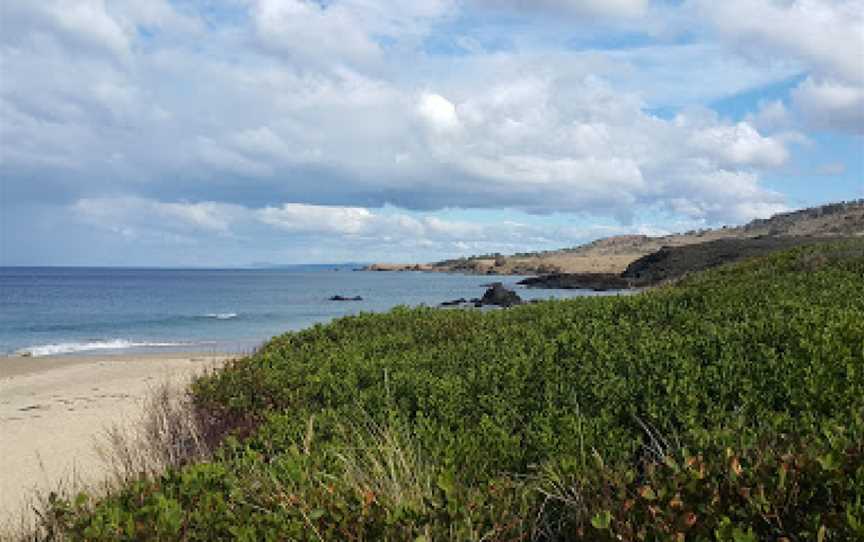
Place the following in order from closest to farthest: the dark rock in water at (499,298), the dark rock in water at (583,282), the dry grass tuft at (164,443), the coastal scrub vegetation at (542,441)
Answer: the coastal scrub vegetation at (542,441), the dry grass tuft at (164,443), the dark rock in water at (499,298), the dark rock in water at (583,282)

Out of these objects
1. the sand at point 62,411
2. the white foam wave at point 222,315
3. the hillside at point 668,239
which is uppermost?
the hillside at point 668,239

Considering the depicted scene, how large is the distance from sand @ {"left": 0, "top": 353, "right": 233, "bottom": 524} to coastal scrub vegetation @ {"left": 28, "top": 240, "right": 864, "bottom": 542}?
6.19ft

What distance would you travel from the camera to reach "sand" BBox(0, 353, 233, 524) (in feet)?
38.6

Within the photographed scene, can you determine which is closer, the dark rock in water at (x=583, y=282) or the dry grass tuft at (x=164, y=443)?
the dry grass tuft at (x=164, y=443)

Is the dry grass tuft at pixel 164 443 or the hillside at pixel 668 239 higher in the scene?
the hillside at pixel 668 239

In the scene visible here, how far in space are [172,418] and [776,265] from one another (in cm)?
1202

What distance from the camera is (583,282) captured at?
71125 mm

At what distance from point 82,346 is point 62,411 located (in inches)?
771

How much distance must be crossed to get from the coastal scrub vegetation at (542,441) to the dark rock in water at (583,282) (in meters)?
54.2

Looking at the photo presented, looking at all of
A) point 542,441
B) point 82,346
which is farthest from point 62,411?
point 82,346

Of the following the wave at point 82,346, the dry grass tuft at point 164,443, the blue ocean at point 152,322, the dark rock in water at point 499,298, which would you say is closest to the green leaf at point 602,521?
the dry grass tuft at point 164,443

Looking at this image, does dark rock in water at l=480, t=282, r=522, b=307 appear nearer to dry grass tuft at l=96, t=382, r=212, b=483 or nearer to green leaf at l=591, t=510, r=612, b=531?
dry grass tuft at l=96, t=382, r=212, b=483

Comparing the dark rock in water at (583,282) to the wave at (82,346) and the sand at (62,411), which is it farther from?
the sand at (62,411)

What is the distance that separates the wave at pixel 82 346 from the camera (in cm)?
3325
